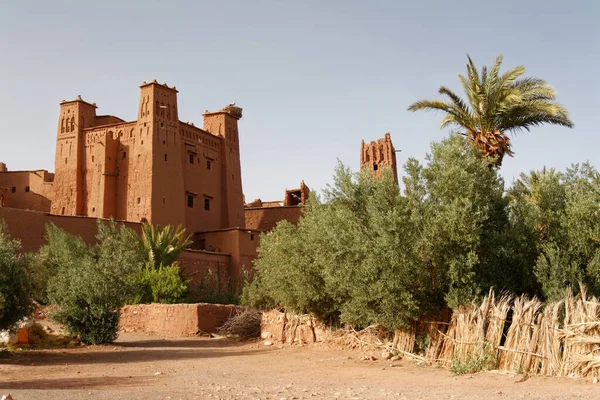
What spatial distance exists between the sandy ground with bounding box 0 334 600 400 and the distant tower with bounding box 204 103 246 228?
23153 mm

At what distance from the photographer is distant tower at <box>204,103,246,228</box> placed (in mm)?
40650

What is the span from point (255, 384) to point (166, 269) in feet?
54.2

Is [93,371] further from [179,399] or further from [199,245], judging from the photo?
[199,245]

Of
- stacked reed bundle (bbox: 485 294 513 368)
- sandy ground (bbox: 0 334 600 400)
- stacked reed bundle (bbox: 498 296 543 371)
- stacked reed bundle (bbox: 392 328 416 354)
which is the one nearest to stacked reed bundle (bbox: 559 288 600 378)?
sandy ground (bbox: 0 334 600 400)

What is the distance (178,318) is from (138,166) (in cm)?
1524

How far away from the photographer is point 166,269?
88.5 feet

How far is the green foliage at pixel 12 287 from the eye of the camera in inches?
559

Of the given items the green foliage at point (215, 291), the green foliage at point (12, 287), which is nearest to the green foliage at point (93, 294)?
the green foliage at point (12, 287)

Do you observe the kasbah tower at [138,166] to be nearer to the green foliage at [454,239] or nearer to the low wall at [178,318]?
the low wall at [178,318]

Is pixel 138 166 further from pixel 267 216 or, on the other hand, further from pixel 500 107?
pixel 500 107

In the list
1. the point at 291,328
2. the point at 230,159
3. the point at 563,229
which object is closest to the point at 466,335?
the point at 563,229

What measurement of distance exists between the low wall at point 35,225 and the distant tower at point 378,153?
19386mm

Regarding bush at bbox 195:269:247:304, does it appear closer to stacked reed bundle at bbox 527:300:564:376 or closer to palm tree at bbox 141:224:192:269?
palm tree at bbox 141:224:192:269

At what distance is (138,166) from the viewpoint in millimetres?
35531
